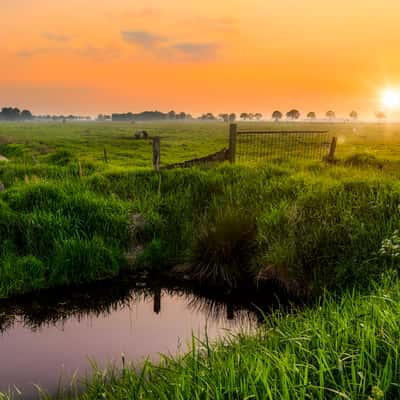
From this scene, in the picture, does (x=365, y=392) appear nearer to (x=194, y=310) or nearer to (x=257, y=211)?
(x=194, y=310)

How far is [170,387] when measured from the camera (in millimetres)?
3861

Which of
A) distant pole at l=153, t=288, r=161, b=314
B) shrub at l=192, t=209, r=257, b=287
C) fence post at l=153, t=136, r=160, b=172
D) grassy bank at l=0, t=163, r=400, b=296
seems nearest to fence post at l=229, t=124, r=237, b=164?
fence post at l=153, t=136, r=160, b=172

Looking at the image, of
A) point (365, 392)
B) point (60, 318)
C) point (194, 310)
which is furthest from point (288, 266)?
point (365, 392)

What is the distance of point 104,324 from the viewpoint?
8047 millimetres

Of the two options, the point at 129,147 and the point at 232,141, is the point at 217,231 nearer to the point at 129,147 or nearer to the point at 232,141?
the point at 232,141

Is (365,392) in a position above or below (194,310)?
above

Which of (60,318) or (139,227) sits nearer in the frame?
(60,318)

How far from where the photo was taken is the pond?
6602 millimetres

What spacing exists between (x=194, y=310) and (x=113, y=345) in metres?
1.95

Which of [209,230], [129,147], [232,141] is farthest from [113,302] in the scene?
[129,147]

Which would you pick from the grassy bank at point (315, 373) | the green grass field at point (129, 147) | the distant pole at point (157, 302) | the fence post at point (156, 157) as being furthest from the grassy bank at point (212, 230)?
the grassy bank at point (315, 373)

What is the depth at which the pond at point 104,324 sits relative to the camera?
660 centimetres

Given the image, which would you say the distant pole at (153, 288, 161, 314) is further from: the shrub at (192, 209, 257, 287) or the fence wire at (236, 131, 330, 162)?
the fence wire at (236, 131, 330, 162)

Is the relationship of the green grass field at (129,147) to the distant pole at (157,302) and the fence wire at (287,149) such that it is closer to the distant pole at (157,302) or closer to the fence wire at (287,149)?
the fence wire at (287,149)
